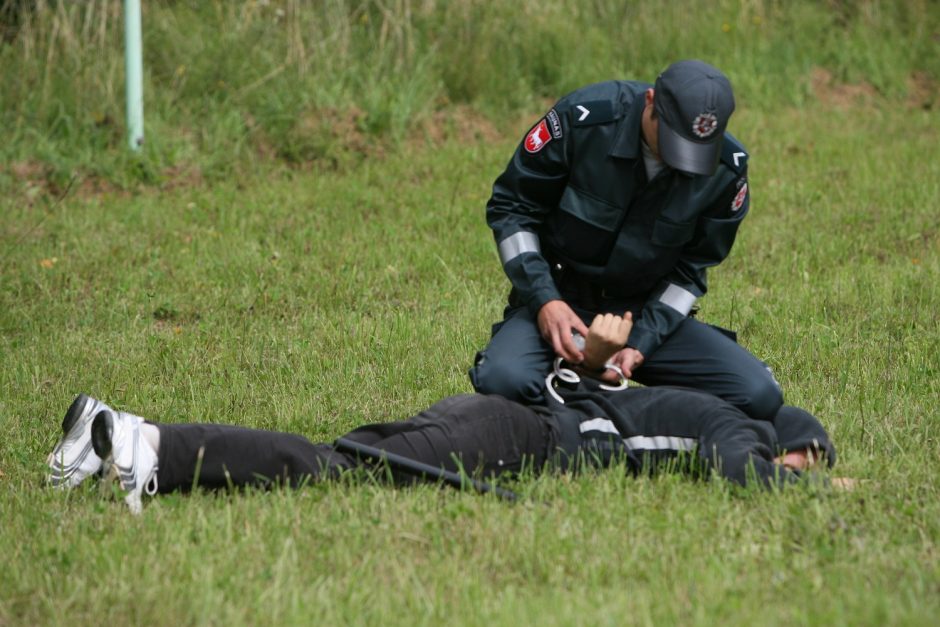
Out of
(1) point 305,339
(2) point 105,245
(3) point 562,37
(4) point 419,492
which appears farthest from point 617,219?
(3) point 562,37

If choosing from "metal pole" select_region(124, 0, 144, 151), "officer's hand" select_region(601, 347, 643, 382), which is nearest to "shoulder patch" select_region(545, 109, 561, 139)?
"officer's hand" select_region(601, 347, 643, 382)

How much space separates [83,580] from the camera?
10.4 ft

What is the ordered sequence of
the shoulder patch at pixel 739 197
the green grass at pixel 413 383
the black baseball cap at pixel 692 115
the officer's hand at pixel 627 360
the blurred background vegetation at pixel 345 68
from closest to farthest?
the green grass at pixel 413 383, the black baseball cap at pixel 692 115, the officer's hand at pixel 627 360, the shoulder patch at pixel 739 197, the blurred background vegetation at pixel 345 68

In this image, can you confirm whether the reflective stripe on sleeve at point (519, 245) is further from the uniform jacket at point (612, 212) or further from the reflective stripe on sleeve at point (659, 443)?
the reflective stripe on sleeve at point (659, 443)

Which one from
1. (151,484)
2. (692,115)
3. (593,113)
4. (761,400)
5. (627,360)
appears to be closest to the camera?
(151,484)

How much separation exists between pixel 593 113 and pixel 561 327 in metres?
0.82

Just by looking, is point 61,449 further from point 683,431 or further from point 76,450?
point 683,431

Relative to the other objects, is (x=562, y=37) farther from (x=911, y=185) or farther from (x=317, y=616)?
(x=317, y=616)

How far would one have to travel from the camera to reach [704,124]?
13.9 ft

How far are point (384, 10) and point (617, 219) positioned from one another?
6.02 metres

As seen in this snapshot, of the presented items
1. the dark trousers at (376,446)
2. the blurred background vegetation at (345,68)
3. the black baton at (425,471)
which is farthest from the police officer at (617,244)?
the blurred background vegetation at (345,68)

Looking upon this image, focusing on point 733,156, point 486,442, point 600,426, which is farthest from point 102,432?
point 733,156

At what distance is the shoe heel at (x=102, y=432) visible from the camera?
11.9 ft

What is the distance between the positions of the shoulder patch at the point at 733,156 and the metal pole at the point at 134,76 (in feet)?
17.4
